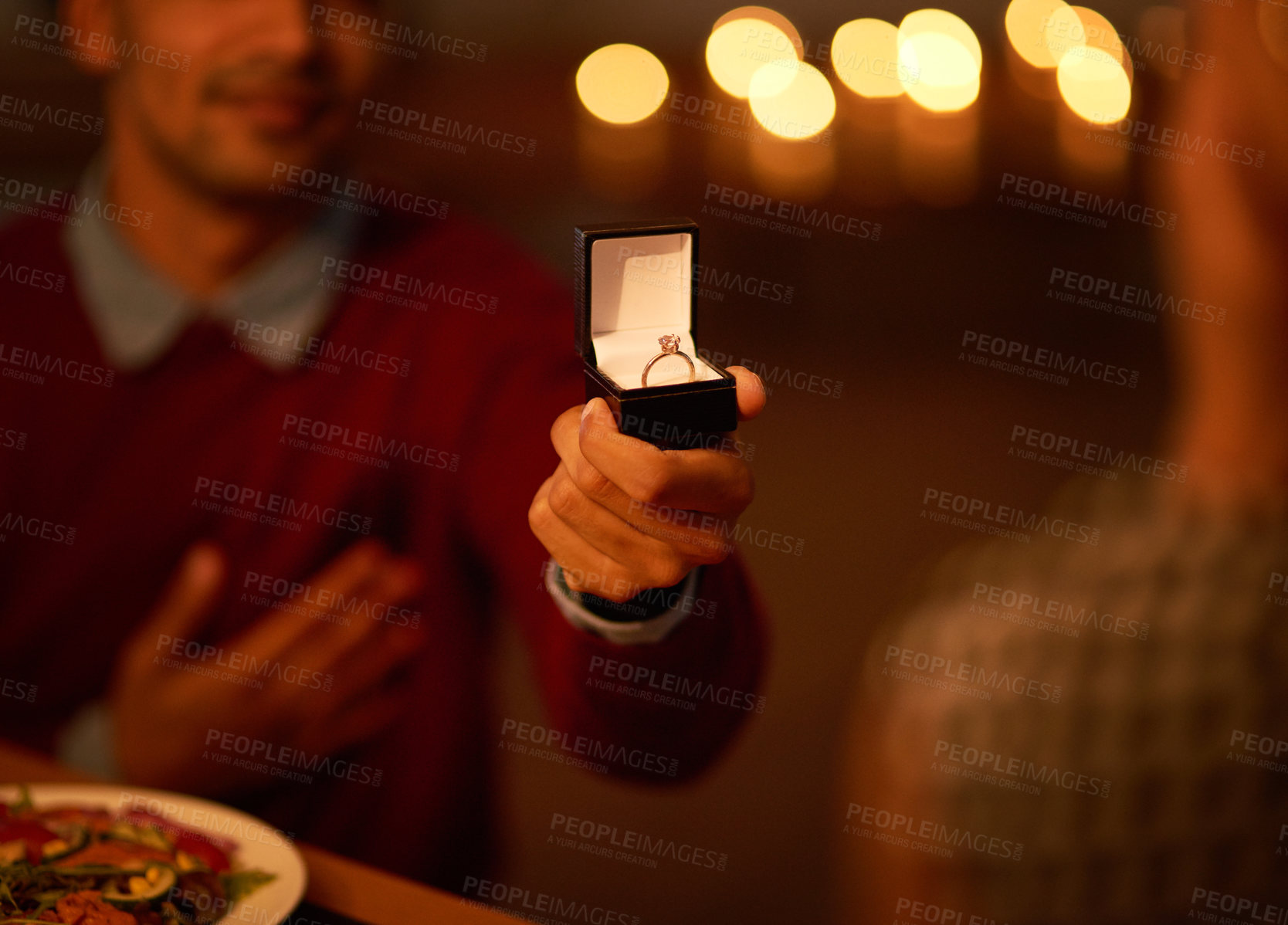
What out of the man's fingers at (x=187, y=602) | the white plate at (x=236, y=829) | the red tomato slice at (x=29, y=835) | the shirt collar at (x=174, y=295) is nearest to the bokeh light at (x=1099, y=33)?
the shirt collar at (x=174, y=295)

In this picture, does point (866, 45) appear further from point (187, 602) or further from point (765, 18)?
point (187, 602)

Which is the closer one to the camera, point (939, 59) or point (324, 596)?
point (324, 596)

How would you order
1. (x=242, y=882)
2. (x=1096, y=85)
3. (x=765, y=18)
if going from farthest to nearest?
(x=1096, y=85), (x=765, y=18), (x=242, y=882)

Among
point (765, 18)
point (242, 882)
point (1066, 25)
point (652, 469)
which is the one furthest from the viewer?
point (1066, 25)

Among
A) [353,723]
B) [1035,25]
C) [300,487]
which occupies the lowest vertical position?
[353,723]

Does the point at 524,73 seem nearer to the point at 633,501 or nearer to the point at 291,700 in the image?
the point at 291,700

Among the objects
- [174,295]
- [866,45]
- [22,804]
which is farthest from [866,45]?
[22,804]

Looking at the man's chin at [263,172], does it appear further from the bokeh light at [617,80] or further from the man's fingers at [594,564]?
the man's fingers at [594,564]

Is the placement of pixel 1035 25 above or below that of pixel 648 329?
above
